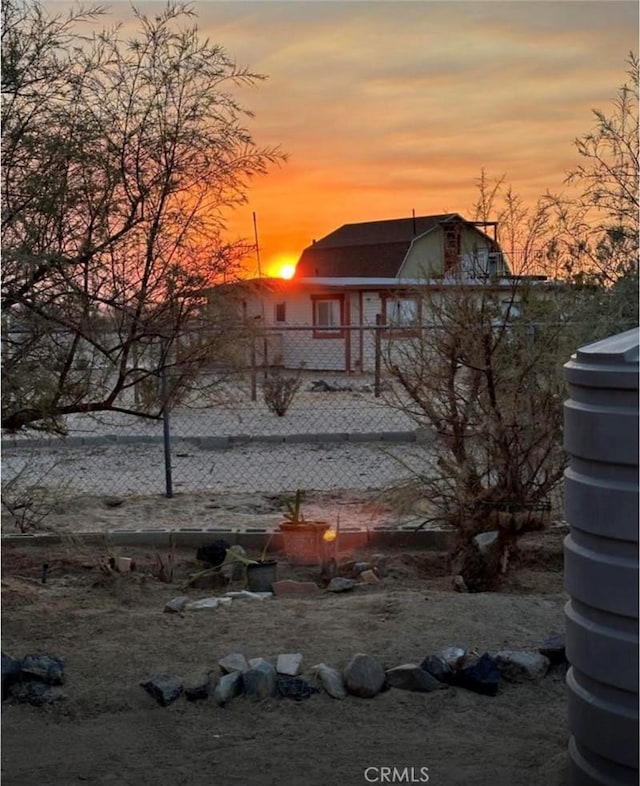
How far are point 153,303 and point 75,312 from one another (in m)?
0.39

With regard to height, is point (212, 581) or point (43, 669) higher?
point (43, 669)

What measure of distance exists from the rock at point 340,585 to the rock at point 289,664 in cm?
144

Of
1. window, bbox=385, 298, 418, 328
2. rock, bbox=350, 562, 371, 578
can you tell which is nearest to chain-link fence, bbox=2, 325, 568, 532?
window, bbox=385, 298, 418, 328

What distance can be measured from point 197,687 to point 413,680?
869 mm

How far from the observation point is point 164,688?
146 inches

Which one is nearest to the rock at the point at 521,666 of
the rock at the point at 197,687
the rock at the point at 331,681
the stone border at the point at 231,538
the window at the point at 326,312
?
the rock at the point at 331,681

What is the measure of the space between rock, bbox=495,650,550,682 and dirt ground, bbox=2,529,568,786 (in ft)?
0.15

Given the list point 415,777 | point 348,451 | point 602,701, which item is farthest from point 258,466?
point 602,701

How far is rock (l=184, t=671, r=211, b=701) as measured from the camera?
374 cm

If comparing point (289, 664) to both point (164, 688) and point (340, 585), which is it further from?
point (340, 585)

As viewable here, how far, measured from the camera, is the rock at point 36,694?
375 cm

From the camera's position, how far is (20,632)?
452cm

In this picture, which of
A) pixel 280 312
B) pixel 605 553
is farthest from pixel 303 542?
pixel 280 312

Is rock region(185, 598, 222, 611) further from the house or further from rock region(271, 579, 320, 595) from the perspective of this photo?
the house
